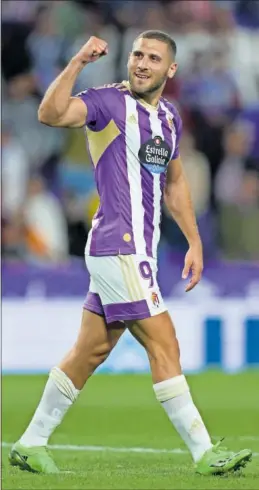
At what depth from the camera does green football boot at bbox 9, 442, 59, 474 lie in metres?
6.81

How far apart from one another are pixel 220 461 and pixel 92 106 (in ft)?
6.11

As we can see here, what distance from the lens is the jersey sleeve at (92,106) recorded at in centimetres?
650

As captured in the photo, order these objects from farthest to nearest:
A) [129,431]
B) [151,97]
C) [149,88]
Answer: [129,431], [151,97], [149,88]

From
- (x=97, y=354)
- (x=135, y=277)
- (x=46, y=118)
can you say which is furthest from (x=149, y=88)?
(x=97, y=354)

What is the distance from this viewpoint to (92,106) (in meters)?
6.51

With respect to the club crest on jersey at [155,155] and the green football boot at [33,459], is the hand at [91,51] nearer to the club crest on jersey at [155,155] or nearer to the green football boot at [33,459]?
the club crest on jersey at [155,155]

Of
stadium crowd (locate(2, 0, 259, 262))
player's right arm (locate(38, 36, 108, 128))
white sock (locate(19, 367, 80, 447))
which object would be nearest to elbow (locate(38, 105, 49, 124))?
player's right arm (locate(38, 36, 108, 128))

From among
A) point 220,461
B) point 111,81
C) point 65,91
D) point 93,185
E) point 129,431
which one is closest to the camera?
point 65,91

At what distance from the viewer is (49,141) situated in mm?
15875

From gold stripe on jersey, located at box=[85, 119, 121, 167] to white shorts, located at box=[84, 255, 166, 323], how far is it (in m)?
0.54

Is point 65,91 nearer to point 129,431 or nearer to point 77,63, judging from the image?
point 77,63

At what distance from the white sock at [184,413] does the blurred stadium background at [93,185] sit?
6.66 metres

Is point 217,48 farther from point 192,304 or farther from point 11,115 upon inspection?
point 192,304

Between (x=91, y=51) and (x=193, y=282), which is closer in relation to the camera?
(x=91, y=51)
